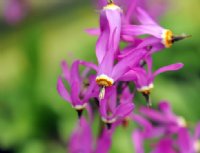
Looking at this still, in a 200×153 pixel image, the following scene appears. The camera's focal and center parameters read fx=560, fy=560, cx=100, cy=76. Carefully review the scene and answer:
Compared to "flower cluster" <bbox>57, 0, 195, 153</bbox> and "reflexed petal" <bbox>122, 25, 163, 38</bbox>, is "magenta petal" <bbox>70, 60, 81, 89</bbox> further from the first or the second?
"reflexed petal" <bbox>122, 25, 163, 38</bbox>

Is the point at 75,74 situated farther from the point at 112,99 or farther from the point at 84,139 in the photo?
the point at 84,139

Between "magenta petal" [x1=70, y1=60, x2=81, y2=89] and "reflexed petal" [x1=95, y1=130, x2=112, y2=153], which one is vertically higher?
"magenta petal" [x1=70, y1=60, x2=81, y2=89]

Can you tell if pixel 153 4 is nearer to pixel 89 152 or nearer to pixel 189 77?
pixel 189 77

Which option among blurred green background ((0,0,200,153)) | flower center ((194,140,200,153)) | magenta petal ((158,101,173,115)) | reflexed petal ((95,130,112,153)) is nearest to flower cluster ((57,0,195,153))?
reflexed petal ((95,130,112,153))

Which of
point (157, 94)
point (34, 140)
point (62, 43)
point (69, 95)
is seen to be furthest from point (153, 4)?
point (69, 95)

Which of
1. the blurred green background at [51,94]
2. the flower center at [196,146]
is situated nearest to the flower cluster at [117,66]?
the flower center at [196,146]
